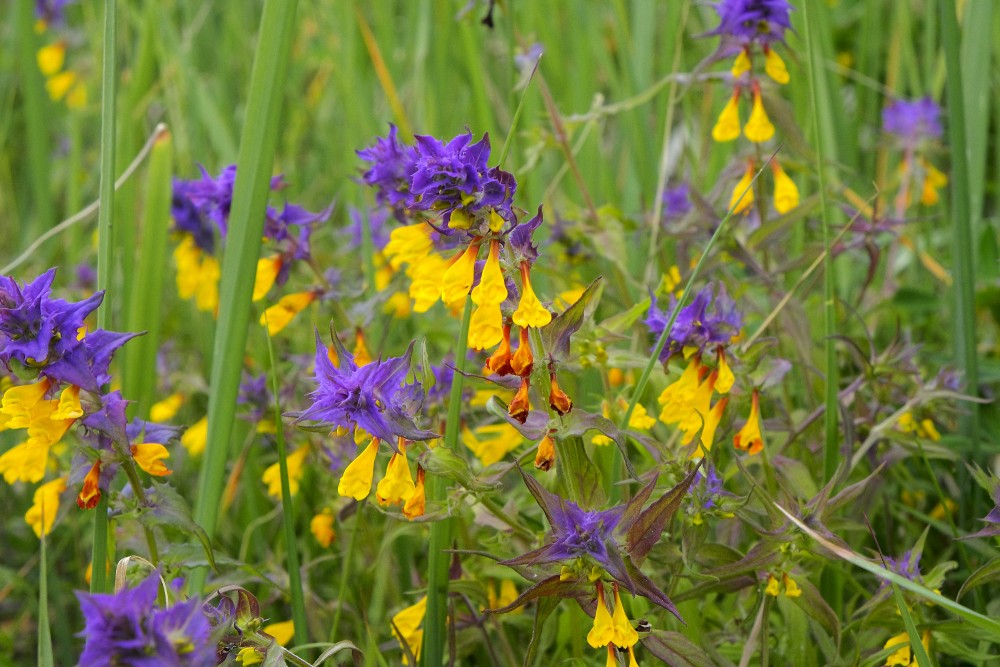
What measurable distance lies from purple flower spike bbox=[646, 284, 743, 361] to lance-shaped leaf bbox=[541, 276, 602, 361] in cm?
15

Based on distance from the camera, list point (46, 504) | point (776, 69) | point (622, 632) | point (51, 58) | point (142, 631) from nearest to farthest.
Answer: point (142, 631) → point (622, 632) → point (46, 504) → point (776, 69) → point (51, 58)

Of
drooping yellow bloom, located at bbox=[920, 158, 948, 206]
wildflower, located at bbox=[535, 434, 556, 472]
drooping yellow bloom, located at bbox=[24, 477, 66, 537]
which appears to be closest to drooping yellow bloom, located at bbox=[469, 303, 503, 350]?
wildflower, located at bbox=[535, 434, 556, 472]

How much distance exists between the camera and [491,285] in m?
0.90

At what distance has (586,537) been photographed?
34.5 inches

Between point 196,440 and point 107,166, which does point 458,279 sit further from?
point 196,440

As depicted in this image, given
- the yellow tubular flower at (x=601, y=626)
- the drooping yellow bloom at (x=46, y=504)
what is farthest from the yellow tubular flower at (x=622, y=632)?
the drooping yellow bloom at (x=46, y=504)

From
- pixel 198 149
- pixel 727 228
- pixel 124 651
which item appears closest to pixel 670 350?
pixel 727 228

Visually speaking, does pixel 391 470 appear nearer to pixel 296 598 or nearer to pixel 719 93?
pixel 296 598

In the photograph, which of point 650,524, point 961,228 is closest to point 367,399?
point 650,524

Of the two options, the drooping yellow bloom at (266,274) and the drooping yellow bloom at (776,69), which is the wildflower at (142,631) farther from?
the drooping yellow bloom at (776,69)

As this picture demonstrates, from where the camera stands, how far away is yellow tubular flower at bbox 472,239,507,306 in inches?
35.3

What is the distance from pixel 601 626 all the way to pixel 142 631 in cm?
38

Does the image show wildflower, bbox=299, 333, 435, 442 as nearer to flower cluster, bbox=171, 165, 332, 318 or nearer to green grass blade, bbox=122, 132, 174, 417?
flower cluster, bbox=171, 165, 332, 318

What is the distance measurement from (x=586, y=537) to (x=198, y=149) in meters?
1.90
